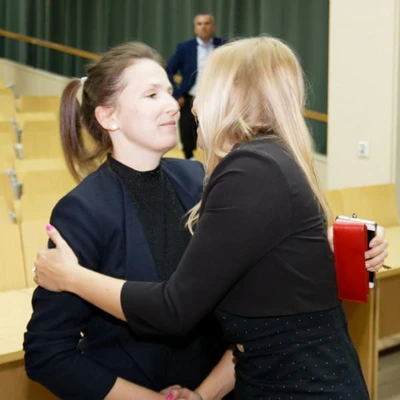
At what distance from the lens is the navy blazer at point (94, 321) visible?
1.43m

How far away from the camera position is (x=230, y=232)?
4.04ft

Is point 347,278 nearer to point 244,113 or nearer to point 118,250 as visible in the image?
point 244,113

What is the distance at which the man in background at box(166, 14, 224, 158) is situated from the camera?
257 inches

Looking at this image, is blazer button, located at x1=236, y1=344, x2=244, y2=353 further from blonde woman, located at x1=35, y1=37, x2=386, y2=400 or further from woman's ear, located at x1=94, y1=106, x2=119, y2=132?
woman's ear, located at x1=94, y1=106, x2=119, y2=132

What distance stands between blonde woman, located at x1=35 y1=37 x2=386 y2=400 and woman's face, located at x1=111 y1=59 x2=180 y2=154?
0.20 m

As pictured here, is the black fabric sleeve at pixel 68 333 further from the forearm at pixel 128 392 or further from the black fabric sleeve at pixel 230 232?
the black fabric sleeve at pixel 230 232

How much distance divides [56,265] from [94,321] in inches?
6.1

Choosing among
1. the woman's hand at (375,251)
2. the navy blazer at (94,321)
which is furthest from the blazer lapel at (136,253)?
the woman's hand at (375,251)

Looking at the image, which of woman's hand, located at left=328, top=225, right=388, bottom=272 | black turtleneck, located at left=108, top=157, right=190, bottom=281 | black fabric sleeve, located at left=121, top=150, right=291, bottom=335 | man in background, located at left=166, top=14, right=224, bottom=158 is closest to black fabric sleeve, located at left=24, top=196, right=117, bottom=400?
black turtleneck, located at left=108, top=157, right=190, bottom=281

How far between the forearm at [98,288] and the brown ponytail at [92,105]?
0.34 m

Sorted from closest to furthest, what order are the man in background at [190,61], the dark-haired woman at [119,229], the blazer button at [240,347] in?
the blazer button at [240,347], the dark-haired woman at [119,229], the man in background at [190,61]

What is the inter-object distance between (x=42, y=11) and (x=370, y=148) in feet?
21.3

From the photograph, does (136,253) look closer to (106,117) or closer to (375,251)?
(106,117)

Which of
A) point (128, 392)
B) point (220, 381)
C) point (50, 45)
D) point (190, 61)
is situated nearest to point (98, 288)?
point (128, 392)
